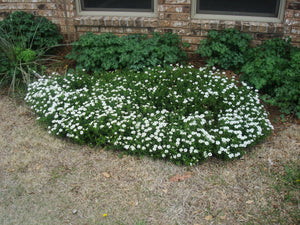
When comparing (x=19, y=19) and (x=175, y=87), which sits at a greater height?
(x=19, y=19)

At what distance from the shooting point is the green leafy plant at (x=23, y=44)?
5.03m

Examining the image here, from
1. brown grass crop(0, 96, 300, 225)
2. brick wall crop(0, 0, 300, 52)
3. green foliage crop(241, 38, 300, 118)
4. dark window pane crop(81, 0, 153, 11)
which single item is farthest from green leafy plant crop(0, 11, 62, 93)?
green foliage crop(241, 38, 300, 118)

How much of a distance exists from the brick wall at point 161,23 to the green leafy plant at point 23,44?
10.6 inches

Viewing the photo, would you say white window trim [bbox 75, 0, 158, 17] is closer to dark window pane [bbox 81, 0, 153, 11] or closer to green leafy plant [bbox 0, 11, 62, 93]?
dark window pane [bbox 81, 0, 153, 11]

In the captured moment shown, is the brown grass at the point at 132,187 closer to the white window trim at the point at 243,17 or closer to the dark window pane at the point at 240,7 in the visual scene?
the white window trim at the point at 243,17

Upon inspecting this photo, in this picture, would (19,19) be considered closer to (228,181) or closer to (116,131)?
(116,131)

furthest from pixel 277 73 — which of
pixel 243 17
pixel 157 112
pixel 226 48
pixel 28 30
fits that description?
pixel 28 30

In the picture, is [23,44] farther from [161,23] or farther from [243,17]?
[243,17]

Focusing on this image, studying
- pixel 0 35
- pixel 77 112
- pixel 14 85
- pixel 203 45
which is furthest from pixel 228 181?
pixel 0 35

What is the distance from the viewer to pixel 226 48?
4.91 m

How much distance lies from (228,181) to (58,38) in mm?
4039

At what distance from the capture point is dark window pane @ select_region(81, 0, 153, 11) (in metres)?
5.59

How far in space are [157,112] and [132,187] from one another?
1.11 meters

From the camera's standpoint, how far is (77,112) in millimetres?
4012
